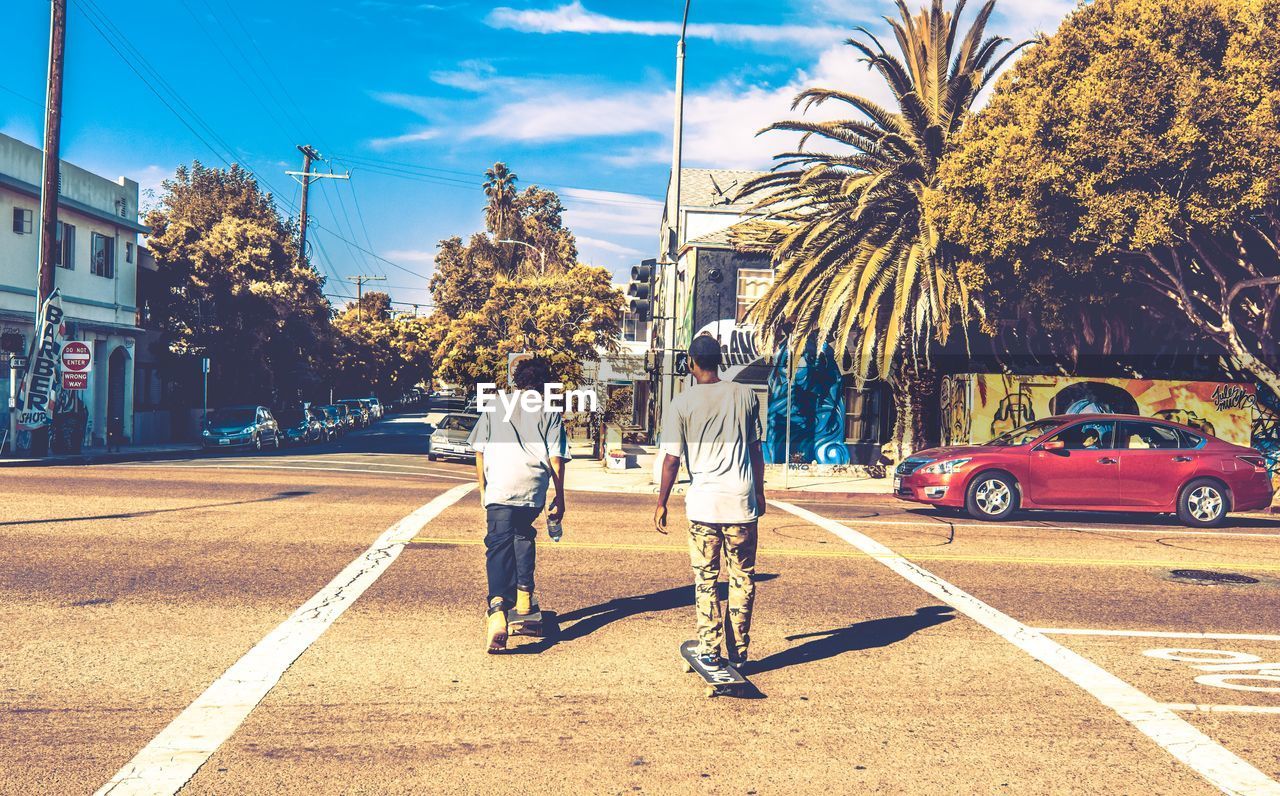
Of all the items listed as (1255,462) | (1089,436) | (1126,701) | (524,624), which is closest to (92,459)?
(524,624)

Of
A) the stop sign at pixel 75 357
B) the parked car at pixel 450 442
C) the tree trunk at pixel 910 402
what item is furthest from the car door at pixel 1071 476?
the stop sign at pixel 75 357

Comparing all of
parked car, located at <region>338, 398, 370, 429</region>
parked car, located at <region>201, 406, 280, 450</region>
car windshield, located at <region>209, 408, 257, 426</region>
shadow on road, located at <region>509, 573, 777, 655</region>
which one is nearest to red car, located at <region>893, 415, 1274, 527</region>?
shadow on road, located at <region>509, 573, 777, 655</region>

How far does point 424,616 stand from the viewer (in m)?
7.42

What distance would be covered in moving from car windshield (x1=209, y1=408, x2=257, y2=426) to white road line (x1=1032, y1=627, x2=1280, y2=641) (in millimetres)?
29672

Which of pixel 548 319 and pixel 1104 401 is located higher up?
pixel 548 319

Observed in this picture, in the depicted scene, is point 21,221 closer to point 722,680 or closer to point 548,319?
point 548,319

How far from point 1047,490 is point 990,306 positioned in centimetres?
893

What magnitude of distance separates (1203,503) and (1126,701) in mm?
10138

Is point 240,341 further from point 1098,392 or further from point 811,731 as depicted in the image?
point 811,731

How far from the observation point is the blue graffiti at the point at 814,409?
27688 millimetres

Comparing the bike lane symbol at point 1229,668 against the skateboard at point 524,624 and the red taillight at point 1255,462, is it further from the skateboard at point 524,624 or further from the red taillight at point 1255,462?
the red taillight at point 1255,462

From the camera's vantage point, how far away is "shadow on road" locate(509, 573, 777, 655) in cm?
691

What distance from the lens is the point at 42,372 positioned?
2552 centimetres

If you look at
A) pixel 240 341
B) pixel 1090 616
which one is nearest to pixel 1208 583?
pixel 1090 616
